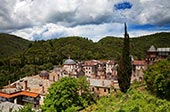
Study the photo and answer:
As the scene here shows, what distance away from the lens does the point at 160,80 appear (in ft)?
97.9

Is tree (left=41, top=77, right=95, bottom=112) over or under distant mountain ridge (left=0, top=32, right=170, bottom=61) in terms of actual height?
under

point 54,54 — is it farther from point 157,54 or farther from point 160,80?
point 160,80

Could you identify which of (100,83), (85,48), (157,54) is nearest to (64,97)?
(100,83)

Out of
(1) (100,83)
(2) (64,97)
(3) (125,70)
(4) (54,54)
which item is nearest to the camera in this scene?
(2) (64,97)

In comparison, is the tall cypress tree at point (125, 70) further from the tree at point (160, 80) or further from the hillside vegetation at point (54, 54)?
the hillside vegetation at point (54, 54)

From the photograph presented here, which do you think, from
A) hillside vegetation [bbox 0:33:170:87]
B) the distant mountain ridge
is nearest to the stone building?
hillside vegetation [bbox 0:33:170:87]

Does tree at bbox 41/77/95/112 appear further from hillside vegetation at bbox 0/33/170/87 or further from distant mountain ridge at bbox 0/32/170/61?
distant mountain ridge at bbox 0/32/170/61

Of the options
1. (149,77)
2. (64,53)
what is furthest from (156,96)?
(64,53)

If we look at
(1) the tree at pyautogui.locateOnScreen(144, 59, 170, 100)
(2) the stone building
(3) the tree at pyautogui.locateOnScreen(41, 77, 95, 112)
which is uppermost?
(2) the stone building

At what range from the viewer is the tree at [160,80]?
96.0 ft

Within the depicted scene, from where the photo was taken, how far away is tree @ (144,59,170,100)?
96.0 feet

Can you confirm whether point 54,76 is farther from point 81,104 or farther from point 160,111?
point 160,111

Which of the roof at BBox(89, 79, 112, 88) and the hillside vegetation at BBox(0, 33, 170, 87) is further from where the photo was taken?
the hillside vegetation at BBox(0, 33, 170, 87)

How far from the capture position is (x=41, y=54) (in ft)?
451
